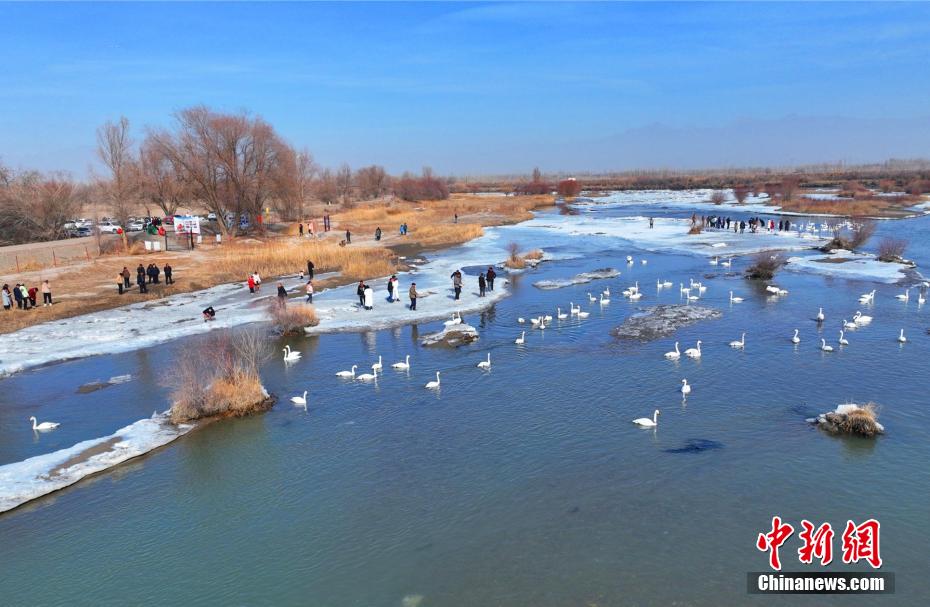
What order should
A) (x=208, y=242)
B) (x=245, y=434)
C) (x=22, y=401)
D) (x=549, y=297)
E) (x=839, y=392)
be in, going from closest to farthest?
(x=245, y=434) → (x=839, y=392) → (x=22, y=401) → (x=549, y=297) → (x=208, y=242)

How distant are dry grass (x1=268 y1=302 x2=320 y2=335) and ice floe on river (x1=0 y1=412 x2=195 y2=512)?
8481 mm

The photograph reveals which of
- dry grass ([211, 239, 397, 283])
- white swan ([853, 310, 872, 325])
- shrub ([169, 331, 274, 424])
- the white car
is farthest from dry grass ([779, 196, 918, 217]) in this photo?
the white car

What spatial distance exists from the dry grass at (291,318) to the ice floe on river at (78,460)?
8.48 metres

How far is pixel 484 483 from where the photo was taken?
13195mm

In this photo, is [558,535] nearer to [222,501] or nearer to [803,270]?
[222,501]

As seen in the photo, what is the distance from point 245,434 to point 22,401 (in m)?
7.84

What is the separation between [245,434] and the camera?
52.8ft

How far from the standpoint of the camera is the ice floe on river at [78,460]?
1327 cm

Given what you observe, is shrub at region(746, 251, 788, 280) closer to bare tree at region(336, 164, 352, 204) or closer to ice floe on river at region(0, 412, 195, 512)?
ice floe on river at region(0, 412, 195, 512)

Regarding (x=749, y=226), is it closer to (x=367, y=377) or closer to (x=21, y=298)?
(x=367, y=377)

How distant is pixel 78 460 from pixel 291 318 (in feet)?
36.5

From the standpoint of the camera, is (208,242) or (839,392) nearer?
(839,392)

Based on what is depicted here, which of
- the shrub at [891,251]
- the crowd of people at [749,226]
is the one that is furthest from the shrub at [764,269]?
the crowd of people at [749,226]

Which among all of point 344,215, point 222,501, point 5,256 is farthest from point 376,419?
point 344,215
